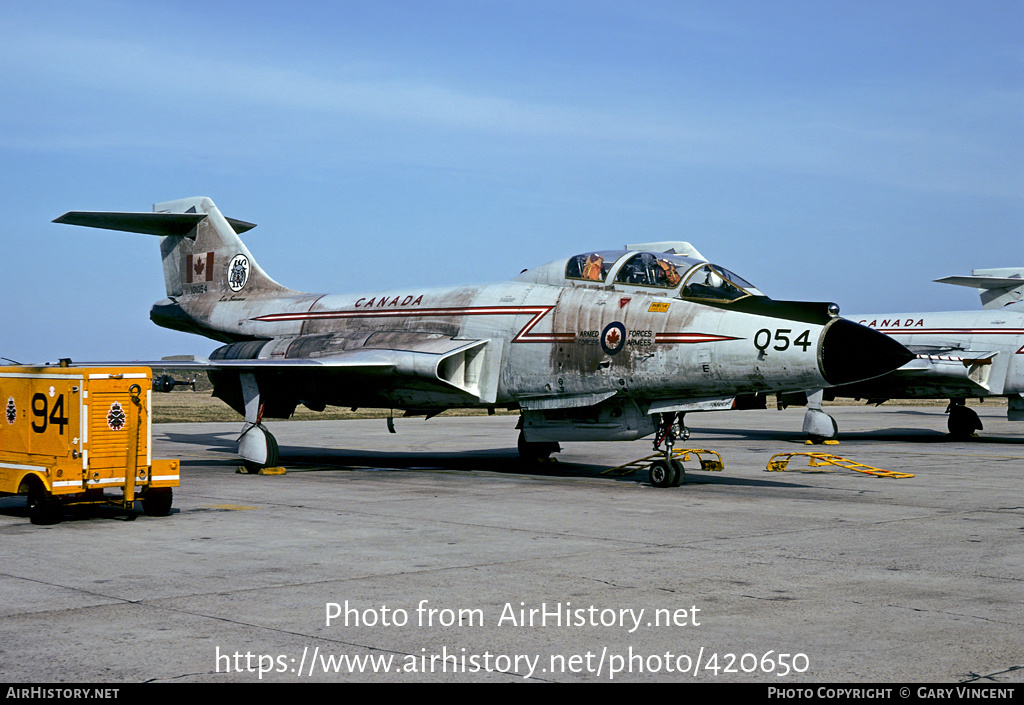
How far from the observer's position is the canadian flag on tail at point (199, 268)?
2042 cm

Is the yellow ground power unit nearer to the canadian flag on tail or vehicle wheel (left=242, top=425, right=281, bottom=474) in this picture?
vehicle wheel (left=242, top=425, right=281, bottom=474)

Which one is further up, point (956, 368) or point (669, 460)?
point (956, 368)

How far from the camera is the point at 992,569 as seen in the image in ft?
25.2

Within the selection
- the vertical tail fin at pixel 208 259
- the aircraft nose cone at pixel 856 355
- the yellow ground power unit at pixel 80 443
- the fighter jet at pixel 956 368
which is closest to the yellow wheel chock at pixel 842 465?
the aircraft nose cone at pixel 856 355

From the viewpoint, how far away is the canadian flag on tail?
20422 millimetres

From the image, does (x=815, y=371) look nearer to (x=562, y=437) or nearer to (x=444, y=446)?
(x=562, y=437)

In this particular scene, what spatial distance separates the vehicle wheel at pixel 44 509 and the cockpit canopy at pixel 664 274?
8055 mm

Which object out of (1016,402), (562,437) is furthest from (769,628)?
(1016,402)

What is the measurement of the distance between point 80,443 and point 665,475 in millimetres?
7636

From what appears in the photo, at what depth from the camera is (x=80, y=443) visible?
9953 mm

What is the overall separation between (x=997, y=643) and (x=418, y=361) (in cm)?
1072

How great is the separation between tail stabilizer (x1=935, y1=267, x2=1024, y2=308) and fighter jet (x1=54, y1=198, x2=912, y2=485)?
673 inches

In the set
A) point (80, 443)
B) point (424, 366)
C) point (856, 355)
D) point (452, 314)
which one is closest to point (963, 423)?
point (856, 355)

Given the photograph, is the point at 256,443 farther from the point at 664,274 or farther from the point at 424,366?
the point at 664,274
